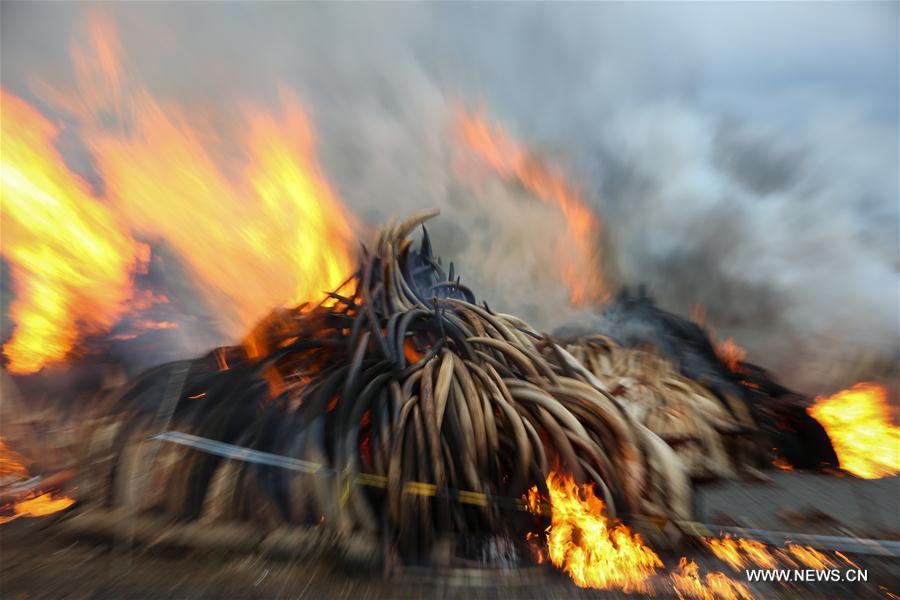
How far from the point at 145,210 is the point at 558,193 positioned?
8.62 ft

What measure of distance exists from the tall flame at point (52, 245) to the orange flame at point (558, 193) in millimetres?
2217

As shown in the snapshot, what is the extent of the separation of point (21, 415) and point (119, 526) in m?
0.99

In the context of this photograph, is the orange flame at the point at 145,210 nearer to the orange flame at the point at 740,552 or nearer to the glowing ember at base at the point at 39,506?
the glowing ember at base at the point at 39,506

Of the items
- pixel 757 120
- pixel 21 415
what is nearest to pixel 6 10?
pixel 21 415

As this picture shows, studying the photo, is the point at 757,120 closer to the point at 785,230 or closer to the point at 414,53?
the point at 785,230

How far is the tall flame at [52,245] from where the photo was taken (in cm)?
226

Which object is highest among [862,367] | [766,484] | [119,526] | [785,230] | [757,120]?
[757,120]

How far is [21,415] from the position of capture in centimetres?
207

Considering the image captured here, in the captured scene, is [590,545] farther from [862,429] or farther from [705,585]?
[862,429]

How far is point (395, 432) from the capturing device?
5.79 feet

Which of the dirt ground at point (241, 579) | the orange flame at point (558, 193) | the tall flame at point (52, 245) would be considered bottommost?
the dirt ground at point (241, 579)

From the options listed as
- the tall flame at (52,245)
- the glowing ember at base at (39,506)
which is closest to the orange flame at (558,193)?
the tall flame at (52,245)

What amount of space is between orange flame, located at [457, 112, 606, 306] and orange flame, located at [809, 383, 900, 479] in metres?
1.51

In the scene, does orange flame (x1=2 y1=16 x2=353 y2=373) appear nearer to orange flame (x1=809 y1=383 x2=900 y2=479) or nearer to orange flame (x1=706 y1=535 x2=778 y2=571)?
orange flame (x1=706 y1=535 x2=778 y2=571)
